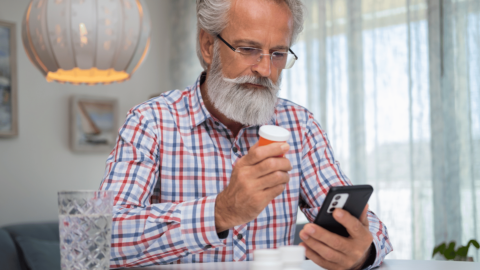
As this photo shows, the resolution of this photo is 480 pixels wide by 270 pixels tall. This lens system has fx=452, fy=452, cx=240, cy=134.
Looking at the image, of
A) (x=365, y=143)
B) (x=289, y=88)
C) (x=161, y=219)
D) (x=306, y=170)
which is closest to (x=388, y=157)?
(x=365, y=143)

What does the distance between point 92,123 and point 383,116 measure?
2258 mm

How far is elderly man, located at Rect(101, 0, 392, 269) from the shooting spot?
1.07 metres

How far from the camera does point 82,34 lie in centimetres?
169

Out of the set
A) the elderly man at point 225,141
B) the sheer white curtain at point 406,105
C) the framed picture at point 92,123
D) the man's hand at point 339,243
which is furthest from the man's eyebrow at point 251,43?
the framed picture at point 92,123

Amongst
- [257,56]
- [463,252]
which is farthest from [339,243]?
[463,252]

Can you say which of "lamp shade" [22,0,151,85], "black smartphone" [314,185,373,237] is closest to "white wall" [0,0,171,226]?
"lamp shade" [22,0,151,85]

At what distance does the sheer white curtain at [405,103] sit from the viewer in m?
→ 2.69

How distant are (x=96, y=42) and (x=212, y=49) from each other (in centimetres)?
56

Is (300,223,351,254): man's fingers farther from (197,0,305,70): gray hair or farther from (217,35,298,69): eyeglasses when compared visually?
(197,0,305,70): gray hair

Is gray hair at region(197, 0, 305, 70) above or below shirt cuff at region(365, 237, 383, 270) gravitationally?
above

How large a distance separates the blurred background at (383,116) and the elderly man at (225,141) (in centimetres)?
169

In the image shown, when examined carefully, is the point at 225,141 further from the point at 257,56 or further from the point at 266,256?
the point at 266,256

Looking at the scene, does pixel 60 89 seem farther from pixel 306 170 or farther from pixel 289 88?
pixel 306 170

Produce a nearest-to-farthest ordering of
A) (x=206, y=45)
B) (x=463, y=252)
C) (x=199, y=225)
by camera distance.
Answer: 1. (x=199, y=225)
2. (x=206, y=45)
3. (x=463, y=252)
